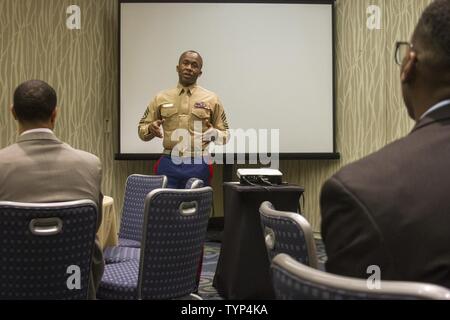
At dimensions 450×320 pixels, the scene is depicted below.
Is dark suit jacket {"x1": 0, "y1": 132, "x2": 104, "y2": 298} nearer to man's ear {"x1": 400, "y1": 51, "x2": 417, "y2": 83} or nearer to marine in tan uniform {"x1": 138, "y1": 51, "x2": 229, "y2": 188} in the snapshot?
man's ear {"x1": 400, "y1": 51, "x2": 417, "y2": 83}

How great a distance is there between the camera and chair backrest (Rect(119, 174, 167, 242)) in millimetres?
3109

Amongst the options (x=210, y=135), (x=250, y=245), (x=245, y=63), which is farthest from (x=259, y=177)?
(x=245, y=63)

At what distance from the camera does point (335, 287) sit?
69cm

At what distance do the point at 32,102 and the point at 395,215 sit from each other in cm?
150

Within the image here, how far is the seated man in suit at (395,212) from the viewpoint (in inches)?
32.7

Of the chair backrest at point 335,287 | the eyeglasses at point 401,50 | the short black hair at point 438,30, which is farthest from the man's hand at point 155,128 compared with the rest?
the chair backrest at point 335,287

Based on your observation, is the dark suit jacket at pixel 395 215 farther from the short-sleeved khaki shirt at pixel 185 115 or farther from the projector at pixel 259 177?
the short-sleeved khaki shirt at pixel 185 115

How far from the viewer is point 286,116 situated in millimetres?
5348

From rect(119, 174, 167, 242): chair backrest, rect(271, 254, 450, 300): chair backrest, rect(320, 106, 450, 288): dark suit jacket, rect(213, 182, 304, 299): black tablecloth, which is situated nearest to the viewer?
rect(271, 254, 450, 300): chair backrest

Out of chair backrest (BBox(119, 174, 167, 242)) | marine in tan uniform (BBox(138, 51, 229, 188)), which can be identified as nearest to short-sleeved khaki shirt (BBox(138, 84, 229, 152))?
marine in tan uniform (BBox(138, 51, 229, 188))

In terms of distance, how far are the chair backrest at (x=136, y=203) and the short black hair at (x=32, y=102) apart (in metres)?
1.21

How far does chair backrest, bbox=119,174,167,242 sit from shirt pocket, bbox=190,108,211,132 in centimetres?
79

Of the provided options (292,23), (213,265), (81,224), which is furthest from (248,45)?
(81,224)
